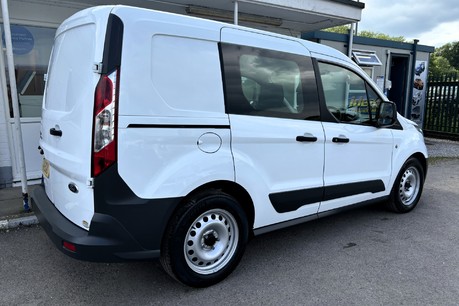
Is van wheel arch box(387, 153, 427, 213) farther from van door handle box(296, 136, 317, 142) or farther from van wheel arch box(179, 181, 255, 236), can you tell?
van wheel arch box(179, 181, 255, 236)

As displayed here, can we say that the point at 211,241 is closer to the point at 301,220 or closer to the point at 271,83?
the point at 301,220

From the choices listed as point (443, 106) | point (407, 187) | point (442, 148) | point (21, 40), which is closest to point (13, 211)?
point (21, 40)

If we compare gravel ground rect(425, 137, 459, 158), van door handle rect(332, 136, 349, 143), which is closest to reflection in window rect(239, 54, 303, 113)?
van door handle rect(332, 136, 349, 143)

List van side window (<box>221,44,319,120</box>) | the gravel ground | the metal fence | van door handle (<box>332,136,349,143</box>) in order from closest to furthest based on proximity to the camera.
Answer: van side window (<box>221,44,319,120</box>), van door handle (<box>332,136,349,143</box>), the gravel ground, the metal fence

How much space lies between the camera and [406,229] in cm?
432

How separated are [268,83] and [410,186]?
9.52 ft

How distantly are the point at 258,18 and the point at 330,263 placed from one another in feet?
15.7

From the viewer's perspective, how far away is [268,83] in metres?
3.28

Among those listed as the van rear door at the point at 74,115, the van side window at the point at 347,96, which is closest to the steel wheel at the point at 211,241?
the van rear door at the point at 74,115

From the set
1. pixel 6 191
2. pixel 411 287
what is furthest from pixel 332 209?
pixel 6 191

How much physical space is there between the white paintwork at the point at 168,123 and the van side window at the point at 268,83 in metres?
0.08

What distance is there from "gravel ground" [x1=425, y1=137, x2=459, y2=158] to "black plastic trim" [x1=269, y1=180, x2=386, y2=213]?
6195mm

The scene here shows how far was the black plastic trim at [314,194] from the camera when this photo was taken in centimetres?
332

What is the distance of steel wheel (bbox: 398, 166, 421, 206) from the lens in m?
4.80
